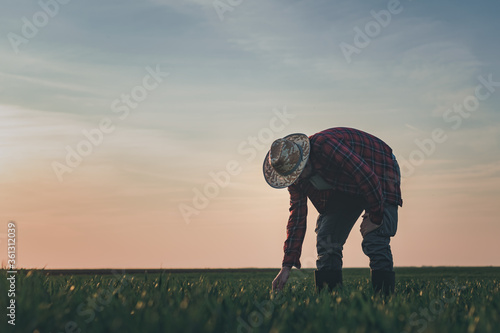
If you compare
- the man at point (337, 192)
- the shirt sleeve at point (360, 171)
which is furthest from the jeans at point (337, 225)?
the shirt sleeve at point (360, 171)

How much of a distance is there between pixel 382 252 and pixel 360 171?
108 centimetres

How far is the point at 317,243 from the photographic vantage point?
6.71 metres

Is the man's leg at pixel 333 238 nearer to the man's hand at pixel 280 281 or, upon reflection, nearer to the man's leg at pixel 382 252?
the man's leg at pixel 382 252

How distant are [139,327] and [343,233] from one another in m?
4.06

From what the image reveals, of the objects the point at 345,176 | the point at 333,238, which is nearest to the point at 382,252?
the point at 333,238

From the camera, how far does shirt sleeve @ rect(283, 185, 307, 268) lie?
6461mm

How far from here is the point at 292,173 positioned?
583 cm

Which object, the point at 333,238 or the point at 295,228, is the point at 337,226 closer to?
the point at 333,238

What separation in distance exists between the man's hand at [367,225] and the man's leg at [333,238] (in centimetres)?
25

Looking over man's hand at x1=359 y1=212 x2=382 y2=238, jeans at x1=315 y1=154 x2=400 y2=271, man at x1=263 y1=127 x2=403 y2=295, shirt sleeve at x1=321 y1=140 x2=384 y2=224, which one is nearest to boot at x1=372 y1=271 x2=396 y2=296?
man at x1=263 y1=127 x2=403 y2=295

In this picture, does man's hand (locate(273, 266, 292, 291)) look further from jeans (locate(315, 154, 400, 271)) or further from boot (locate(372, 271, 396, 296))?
boot (locate(372, 271, 396, 296))

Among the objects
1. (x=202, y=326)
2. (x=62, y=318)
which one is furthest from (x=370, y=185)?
(x=62, y=318)

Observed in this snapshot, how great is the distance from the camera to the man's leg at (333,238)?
21.4ft

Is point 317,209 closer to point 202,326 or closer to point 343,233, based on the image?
point 343,233
